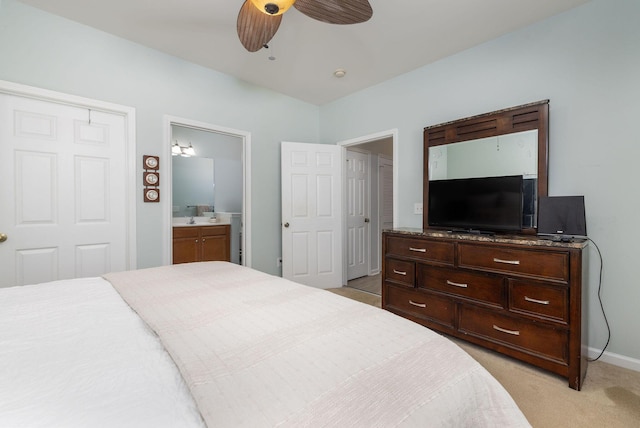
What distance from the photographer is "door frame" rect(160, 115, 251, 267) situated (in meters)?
2.83

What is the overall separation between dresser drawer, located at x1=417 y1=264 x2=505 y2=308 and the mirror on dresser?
0.60 metres

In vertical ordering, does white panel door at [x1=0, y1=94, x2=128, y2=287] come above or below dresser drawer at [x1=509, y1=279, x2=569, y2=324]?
above

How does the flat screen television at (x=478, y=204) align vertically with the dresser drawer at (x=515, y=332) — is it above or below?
above

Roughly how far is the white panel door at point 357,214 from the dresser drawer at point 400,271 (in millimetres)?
1539

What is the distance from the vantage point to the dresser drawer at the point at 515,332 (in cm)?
179

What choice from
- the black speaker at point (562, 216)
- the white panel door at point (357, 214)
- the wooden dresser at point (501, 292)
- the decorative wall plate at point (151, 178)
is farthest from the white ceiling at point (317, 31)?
the wooden dresser at point (501, 292)

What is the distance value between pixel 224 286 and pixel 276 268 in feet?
7.86

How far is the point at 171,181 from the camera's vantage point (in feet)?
9.48

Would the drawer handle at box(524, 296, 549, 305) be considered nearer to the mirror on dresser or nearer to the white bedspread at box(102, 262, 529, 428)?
the mirror on dresser

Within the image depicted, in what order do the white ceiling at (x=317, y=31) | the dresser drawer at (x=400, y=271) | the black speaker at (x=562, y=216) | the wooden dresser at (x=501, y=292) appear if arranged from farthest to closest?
the dresser drawer at (x=400, y=271)
the white ceiling at (x=317, y=31)
the black speaker at (x=562, y=216)
the wooden dresser at (x=501, y=292)

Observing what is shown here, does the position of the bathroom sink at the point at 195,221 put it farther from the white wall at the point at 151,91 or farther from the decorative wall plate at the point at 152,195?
the decorative wall plate at the point at 152,195

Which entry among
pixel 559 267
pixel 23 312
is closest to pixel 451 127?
pixel 559 267

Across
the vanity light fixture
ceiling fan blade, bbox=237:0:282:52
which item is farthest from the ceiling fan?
the vanity light fixture

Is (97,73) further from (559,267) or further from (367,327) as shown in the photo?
(559,267)
